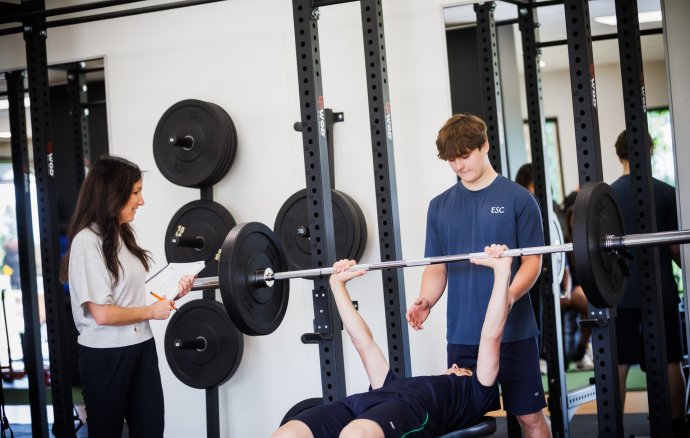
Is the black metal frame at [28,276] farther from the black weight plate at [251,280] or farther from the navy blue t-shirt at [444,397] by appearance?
the navy blue t-shirt at [444,397]

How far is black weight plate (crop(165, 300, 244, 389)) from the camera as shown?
434 centimetres

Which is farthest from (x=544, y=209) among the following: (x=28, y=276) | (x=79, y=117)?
(x=79, y=117)

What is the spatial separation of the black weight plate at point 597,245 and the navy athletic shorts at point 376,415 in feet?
2.21

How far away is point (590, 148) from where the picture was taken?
2844mm

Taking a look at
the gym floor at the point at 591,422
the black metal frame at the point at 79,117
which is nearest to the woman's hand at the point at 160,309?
the gym floor at the point at 591,422

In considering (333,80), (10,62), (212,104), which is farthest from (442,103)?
(10,62)

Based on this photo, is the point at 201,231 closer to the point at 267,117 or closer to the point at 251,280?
the point at 267,117

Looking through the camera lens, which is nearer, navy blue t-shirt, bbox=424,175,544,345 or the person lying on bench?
the person lying on bench

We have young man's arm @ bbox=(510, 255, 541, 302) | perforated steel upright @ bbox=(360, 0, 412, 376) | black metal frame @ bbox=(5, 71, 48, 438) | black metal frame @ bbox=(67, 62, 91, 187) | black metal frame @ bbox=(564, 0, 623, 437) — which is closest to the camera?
black metal frame @ bbox=(564, 0, 623, 437)

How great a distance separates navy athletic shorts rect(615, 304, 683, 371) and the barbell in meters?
1.52

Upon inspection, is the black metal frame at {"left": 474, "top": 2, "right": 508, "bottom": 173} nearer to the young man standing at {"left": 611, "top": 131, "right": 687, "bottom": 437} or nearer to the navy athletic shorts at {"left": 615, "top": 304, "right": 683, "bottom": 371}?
the young man standing at {"left": 611, "top": 131, "right": 687, "bottom": 437}

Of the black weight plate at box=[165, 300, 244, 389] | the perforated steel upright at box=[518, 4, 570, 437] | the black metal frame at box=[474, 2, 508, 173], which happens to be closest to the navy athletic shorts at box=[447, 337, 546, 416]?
the perforated steel upright at box=[518, 4, 570, 437]

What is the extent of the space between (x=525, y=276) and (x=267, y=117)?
1975mm

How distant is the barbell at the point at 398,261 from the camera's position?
2572 mm
